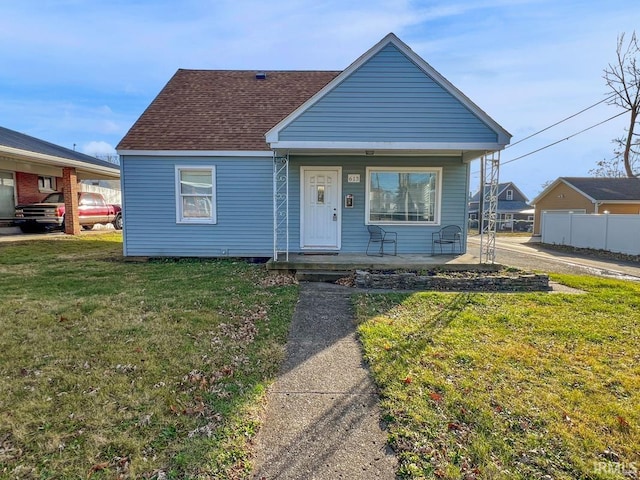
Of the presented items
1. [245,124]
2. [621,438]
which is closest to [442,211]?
[245,124]

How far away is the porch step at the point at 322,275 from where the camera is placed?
762 centimetres

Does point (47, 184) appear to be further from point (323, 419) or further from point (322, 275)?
point (323, 419)

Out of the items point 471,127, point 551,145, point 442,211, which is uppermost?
point 551,145

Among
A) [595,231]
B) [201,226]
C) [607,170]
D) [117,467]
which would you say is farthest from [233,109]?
[607,170]

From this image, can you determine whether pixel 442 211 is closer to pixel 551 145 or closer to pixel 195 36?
pixel 195 36

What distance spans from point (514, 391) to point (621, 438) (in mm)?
752

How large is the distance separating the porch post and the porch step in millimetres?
12599

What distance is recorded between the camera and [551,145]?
22.2 meters

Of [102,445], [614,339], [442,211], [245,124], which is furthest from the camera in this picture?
[245,124]

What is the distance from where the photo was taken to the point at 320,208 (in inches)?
367

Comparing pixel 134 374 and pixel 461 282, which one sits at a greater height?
pixel 461 282

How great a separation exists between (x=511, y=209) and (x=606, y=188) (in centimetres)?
2643

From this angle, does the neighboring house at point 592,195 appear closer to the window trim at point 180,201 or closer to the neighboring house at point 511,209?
the neighboring house at point 511,209

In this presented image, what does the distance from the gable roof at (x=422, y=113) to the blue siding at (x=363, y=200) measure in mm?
1586
